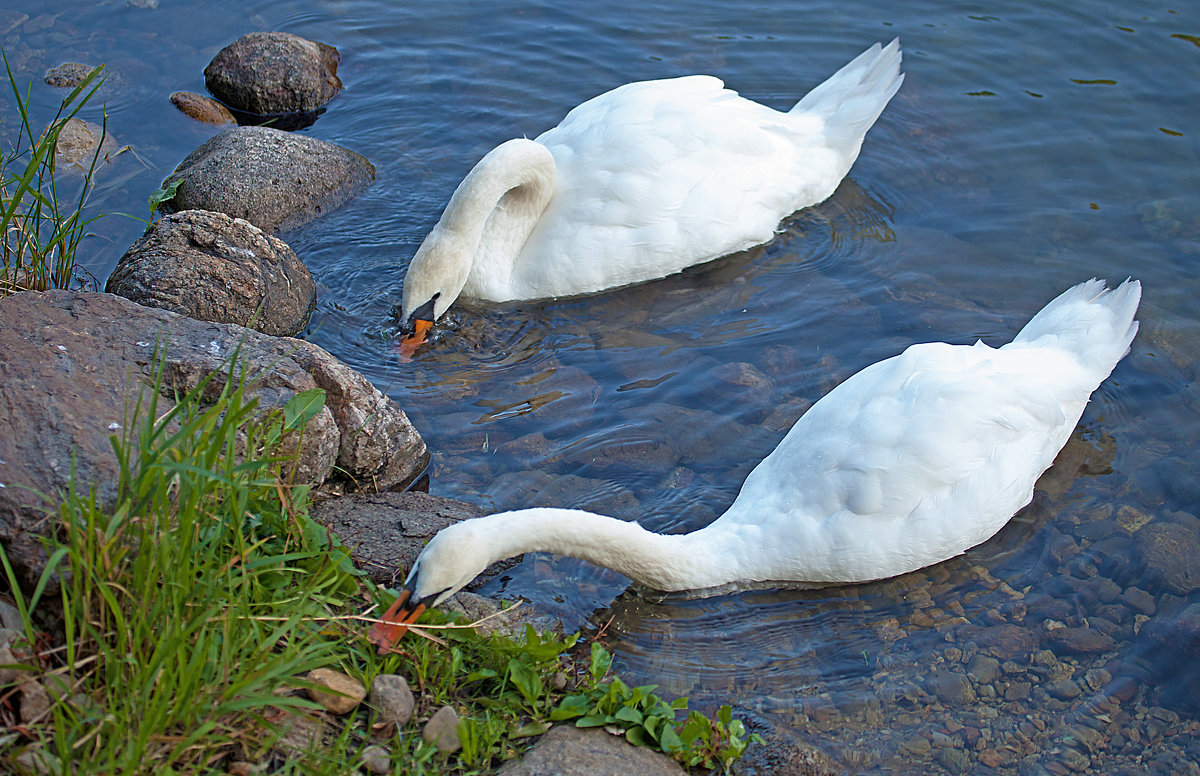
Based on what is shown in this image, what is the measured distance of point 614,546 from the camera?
429 cm

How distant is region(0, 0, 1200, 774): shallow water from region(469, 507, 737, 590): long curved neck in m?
0.20

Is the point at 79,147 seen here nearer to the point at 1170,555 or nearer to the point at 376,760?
the point at 376,760

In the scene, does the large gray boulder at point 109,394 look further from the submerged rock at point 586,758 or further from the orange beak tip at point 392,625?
the submerged rock at point 586,758

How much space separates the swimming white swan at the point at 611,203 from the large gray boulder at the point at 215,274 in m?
0.69

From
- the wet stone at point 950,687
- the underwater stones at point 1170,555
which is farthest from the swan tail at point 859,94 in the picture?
the wet stone at point 950,687

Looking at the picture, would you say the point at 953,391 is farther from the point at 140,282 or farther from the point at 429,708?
the point at 140,282

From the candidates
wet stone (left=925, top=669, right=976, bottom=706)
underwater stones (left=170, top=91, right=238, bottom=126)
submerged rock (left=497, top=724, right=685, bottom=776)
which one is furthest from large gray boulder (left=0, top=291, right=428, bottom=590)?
underwater stones (left=170, top=91, right=238, bottom=126)

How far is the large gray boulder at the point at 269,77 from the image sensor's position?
8.50 m

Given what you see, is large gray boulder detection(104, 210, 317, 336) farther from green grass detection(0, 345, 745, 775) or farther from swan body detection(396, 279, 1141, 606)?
swan body detection(396, 279, 1141, 606)

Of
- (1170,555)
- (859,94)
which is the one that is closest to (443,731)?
(1170,555)

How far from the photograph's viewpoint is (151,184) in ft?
24.8

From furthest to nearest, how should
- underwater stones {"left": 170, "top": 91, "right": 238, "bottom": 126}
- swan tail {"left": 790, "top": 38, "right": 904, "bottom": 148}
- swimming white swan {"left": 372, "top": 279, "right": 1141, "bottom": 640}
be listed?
underwater stones {"left": 170, "top": 91, "right": 238, "bottom": 126}, swan tail {"left": 790, "top": 38, "right": 904, "bottom": 148}, swimming white swan {"left": 372, "top": 279, "right": 1141, "bottom": 640}

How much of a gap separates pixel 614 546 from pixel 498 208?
2.93 meters

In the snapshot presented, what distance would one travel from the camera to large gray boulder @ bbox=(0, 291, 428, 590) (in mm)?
3609
